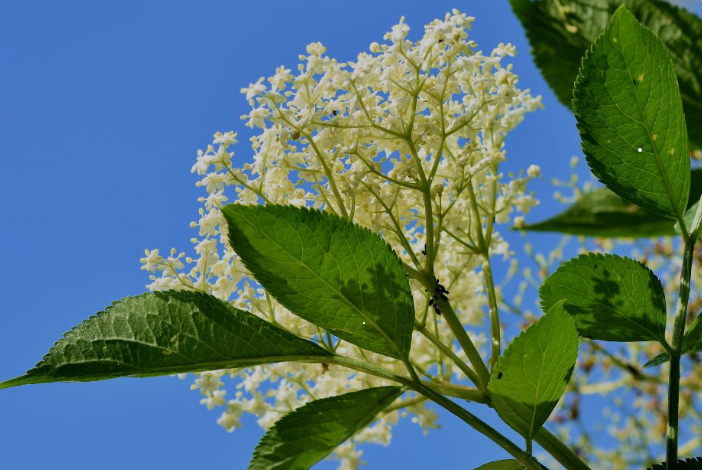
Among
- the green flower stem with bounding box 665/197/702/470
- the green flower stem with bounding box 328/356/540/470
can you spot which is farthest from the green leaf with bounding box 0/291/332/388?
the green flower stem with bounding box 665/197/702/470

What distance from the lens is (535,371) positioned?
103cm

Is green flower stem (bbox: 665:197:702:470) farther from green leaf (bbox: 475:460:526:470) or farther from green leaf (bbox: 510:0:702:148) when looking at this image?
green leaf (bbox: 510:0:702:148)

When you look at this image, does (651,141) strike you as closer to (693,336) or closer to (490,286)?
(693,336)

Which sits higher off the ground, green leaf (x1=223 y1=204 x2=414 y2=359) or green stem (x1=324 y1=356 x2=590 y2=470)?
green leaf (x1=223 y1=204 x2=414 y2=359)

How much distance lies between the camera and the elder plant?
1.08 m

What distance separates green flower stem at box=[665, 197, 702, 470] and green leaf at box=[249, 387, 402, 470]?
41 centimetres

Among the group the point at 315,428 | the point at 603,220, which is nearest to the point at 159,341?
the point at 315,428

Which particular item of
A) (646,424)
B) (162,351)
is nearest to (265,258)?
(162,351)

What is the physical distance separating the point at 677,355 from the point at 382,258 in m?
0.48

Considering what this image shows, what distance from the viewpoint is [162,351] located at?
115 centimetres

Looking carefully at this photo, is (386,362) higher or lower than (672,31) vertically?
lower

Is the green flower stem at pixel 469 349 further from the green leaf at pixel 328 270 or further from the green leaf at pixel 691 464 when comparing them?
the green leaf at pixel 691 464

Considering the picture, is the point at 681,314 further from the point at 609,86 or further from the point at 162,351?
the point at 162,351

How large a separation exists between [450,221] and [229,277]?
50 centimetres
